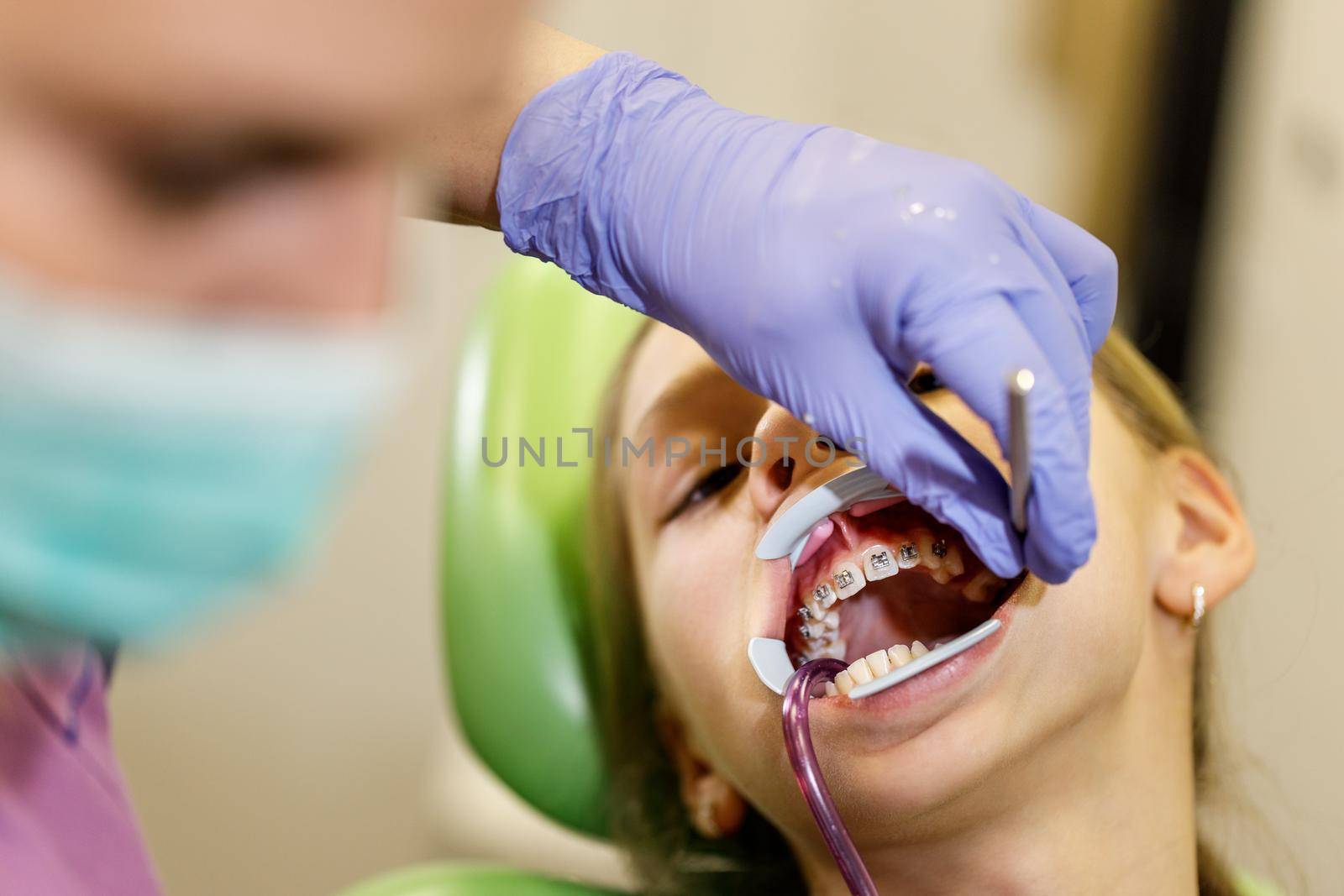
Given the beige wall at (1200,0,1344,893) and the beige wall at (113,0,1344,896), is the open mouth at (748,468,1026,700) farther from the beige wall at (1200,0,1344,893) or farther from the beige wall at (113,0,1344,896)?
the beige wall at (113,0,1344,896)

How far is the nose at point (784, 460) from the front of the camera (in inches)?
37.7

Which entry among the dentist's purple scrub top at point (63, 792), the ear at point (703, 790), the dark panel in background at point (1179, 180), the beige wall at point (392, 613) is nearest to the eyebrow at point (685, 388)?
the ear at point (703, 790)

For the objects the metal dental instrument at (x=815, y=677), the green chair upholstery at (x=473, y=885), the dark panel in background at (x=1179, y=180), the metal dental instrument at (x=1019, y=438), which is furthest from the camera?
the dark panel in background at (x=1179, y=180)

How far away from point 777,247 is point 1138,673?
19.3 inches

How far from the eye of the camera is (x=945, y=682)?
0.87m

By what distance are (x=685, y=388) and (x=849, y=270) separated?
11.6 inches

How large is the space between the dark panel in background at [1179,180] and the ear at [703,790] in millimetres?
1282

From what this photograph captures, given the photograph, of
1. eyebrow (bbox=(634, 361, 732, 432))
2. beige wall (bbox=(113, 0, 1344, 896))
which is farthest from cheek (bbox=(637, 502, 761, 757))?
beige wall (bbox=(113, 0, 1344, 896))

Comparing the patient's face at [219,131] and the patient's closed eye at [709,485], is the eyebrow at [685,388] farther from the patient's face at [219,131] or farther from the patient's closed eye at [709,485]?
the patient's face at [219,131]

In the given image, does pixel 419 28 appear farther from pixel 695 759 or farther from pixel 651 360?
pixel 695 759

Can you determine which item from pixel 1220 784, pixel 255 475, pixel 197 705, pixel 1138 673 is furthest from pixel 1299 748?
pixel 197 705

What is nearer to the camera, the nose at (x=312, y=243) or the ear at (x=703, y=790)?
the nose at (x=312, y=243)

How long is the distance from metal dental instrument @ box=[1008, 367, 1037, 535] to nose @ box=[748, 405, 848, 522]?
21cm

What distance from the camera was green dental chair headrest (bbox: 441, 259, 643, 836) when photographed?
133 centimetres
